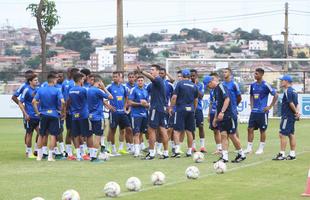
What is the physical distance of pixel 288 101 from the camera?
64.1ft

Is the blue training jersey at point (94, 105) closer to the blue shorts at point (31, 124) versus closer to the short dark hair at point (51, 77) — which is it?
the short dark hair at point (51, 77)

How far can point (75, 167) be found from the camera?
714 inches

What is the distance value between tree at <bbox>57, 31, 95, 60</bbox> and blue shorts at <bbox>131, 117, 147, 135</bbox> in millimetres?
68180

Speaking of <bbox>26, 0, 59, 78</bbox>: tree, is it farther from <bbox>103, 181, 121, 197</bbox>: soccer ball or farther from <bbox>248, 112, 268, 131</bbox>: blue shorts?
<bbox>103, 181, 121, 197</bbox>: soccer ball

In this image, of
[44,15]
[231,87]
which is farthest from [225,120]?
[44,15]

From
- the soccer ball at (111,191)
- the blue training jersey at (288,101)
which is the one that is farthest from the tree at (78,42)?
the soccer ball at (111,191)

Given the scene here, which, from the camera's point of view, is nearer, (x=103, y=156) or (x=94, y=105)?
(x=103, y=156)

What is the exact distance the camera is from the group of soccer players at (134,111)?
19.6m

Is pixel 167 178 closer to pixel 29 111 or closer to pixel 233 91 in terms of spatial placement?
pixel 233 91

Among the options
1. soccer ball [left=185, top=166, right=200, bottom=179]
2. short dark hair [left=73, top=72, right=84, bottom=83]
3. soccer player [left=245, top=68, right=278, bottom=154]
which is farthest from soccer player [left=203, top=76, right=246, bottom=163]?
short dark hair [left=73, top=72, right=84, bottom=83]

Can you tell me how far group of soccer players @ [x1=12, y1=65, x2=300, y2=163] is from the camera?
19.6 metres

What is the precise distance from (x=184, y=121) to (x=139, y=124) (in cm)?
132

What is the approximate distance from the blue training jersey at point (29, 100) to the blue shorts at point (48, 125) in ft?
3.11

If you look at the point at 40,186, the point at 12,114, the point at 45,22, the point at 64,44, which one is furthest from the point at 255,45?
the point at 40,186
